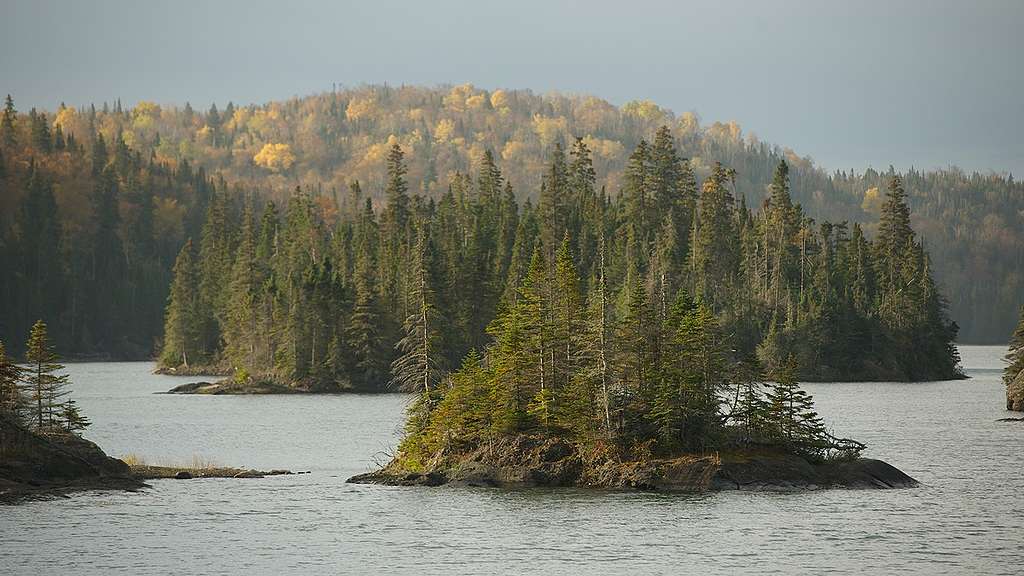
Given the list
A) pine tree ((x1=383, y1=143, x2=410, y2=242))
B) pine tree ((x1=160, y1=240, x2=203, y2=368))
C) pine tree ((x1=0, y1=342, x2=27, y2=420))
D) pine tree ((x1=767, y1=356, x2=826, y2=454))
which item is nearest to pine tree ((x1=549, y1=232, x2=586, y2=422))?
pine tree ((x1=767, y1=356, x2=826, y2=454))

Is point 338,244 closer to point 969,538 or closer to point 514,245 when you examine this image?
point 514,245

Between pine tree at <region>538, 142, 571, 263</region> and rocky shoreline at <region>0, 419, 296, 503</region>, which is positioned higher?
pine tree at <region>538, 142, 571, 263</region>

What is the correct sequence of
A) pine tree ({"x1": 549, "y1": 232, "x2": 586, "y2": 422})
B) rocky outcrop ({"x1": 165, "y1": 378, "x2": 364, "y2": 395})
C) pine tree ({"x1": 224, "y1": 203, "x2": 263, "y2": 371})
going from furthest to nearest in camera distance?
pine tree ({"x1": 224, "y1": 203, "x2": 263, "y2": 371}), rocky outcrop ({"x1": 165, "y1": 378, "x2": 364, "y2": 395}), pine tree ({"x1": 549, "y1": 232, "x2": 586, "y2": 422})

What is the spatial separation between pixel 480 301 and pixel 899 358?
5648cm

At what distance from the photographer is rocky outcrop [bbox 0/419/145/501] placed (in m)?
58.2

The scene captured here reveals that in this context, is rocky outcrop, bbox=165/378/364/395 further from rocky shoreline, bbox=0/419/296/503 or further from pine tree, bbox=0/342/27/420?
pine tree, bbox=0/342/27/420

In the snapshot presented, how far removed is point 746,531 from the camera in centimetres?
5316

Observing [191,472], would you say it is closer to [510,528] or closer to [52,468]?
[52,468]

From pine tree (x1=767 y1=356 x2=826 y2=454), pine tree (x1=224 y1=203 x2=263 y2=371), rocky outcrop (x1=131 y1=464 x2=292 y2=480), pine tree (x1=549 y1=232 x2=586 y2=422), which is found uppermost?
pine tree (x1=224 y1=203 x2=263 y2=371)

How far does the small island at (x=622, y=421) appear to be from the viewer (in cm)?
6166

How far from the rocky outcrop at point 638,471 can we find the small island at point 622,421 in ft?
0.19

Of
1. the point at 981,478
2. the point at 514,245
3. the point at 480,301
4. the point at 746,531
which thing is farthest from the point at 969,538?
the point at 514,245

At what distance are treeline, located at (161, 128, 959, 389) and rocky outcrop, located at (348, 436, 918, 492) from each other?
244ft

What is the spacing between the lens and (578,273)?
14275 centimetres
